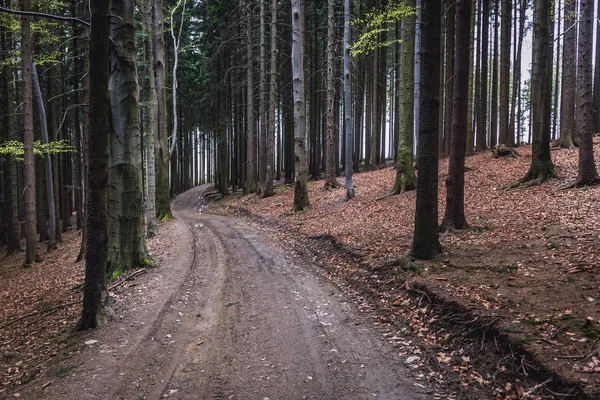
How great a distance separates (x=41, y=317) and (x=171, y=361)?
4078mm

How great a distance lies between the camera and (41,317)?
709cm

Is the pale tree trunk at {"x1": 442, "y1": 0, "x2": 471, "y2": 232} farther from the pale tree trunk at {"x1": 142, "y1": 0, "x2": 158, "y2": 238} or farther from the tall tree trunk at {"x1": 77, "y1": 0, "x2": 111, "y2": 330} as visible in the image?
the pale tree trunk at {"x1": 142, "y1": 0, "x2": 158, "y2": 238}

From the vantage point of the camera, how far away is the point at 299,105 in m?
16.3

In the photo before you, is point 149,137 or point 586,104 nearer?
point 586,104

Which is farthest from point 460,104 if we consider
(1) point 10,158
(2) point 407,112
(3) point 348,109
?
(1) point 10,158

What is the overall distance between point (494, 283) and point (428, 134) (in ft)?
9.46

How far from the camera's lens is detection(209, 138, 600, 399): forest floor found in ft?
12.5

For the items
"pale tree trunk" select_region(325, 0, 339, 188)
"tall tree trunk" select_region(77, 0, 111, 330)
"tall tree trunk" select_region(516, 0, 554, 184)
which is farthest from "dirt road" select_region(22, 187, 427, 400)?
"pale tree trunk" select_region(325, 0, 339, 188)

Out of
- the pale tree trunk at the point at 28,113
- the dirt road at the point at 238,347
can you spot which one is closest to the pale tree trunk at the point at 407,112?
the dirt road at the point at 238,347

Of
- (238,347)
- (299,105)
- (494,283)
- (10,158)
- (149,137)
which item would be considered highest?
(299,105)

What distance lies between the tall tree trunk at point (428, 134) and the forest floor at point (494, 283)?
2.05ft

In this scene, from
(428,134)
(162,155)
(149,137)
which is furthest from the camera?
(162,155)

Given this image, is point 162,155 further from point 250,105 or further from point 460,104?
point 460,104

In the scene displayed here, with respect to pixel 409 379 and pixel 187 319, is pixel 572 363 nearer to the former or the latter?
pixel 409 379
